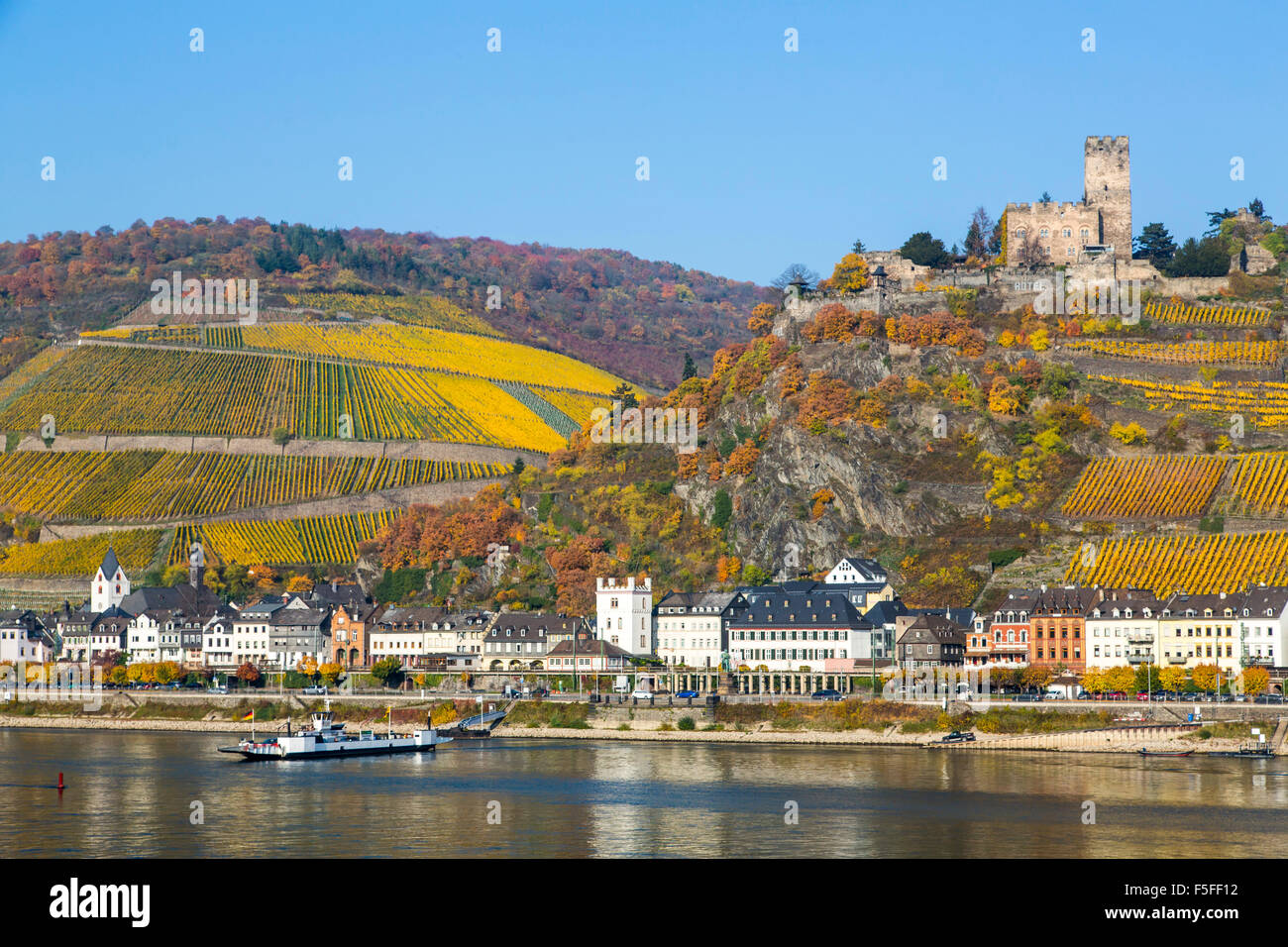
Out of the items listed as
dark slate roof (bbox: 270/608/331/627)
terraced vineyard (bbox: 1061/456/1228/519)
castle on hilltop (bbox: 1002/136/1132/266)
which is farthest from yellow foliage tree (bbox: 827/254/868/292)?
dark slate roof (bbox: 270/608/331/627)

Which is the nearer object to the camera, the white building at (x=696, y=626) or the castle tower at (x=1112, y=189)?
the white building at (x=696, y=626)

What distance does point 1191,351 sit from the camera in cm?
9544

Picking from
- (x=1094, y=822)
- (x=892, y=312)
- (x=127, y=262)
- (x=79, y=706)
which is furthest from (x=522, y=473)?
(x=127, y=262)

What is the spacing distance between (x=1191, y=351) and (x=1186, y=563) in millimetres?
24292

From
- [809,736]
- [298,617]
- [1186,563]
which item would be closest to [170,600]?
[298,617]

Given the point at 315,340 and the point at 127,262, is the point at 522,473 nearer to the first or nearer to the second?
the point at 315,340

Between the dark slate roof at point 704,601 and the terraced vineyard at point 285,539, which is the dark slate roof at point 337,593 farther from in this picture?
the dark slate roof at point 704,601

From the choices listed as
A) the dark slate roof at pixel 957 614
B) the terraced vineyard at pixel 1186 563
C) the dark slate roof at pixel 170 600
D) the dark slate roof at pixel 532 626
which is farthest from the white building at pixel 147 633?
the terraced vineyard at pixel 1186 563

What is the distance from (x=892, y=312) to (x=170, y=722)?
48.2 m

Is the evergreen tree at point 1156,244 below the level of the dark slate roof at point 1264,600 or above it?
above

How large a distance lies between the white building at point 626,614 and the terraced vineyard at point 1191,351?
3076 centimetres

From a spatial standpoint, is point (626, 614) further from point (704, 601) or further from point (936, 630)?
point (936, 630)

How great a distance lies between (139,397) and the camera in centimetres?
12150

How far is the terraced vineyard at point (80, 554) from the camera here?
100 metres
